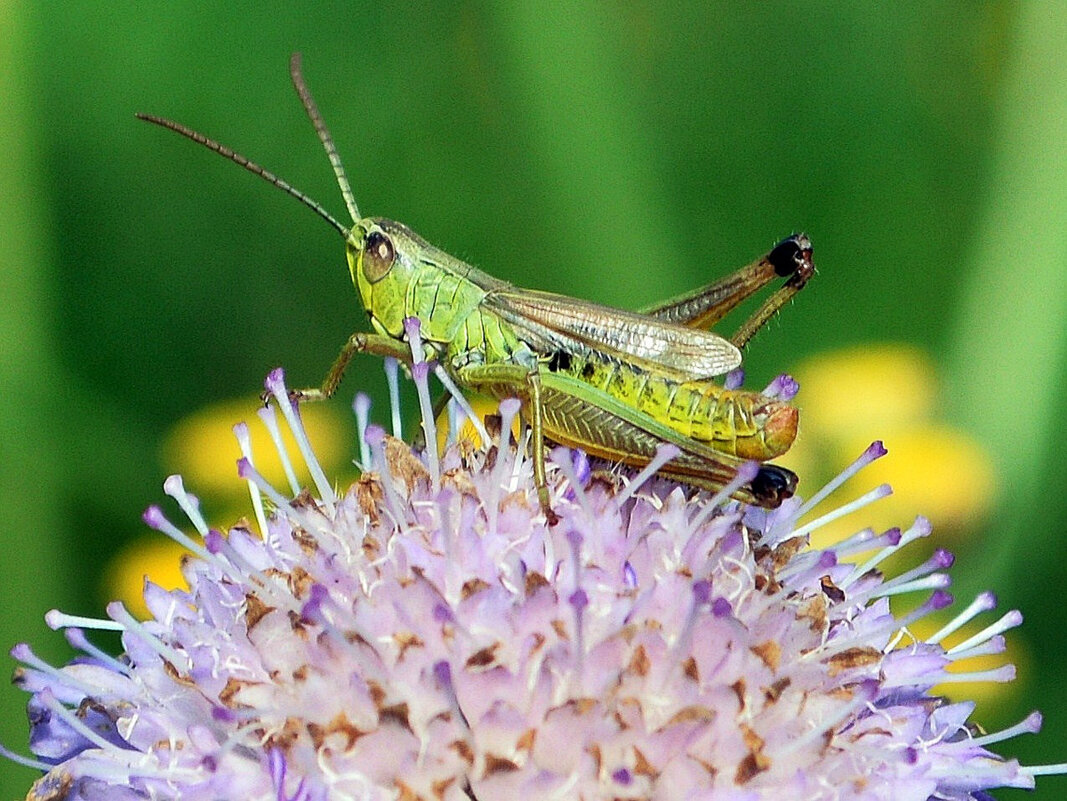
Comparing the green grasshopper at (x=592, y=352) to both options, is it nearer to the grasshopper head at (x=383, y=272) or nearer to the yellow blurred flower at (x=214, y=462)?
the grasshopper head at (x=383, y=272)

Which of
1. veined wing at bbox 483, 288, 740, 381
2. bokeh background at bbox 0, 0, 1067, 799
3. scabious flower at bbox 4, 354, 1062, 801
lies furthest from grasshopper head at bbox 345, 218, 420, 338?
bokeh background at bbox 0, 0, 1067, 799

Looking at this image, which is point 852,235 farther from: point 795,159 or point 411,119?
point 411,119

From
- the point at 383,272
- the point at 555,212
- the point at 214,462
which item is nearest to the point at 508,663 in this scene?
the point at 383,272

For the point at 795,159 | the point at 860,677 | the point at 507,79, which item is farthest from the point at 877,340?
the point at 860,677

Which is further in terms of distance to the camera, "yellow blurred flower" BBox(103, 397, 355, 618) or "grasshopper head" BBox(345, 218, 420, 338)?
"yellow blurred flower" BBox(103, 397, 355, 618)

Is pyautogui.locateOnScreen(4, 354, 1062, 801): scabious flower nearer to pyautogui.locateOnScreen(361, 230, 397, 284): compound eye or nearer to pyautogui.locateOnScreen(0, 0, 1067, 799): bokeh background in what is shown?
pyautogui.locateOnScreen(361, 230, 397, 284): compound eye

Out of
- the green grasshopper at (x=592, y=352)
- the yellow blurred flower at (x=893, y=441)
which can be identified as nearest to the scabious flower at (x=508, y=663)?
the green grasshopper at (x=592, y=352)

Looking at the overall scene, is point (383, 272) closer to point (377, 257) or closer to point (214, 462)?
point (377, 257)
